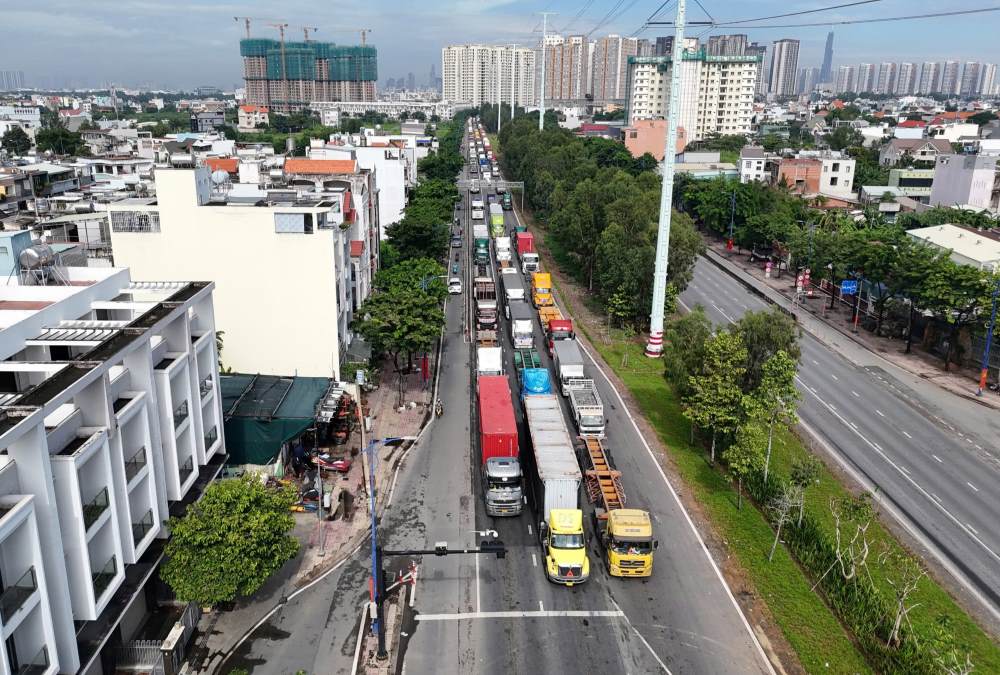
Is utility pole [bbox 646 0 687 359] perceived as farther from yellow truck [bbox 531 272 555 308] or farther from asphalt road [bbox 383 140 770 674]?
asphalt road [bbox 383 140 770 674]

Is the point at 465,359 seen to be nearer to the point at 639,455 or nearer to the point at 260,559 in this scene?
the point at 639,455

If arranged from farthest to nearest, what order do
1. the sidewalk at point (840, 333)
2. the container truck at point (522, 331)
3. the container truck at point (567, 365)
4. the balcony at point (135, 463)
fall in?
the container truck at point (522, 331), the sidewalk at point (840, 333), the container truck at point (567, 365), the balcony at point (135, 463)

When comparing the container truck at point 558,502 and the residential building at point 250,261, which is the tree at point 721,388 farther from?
the residential building at point 250,261

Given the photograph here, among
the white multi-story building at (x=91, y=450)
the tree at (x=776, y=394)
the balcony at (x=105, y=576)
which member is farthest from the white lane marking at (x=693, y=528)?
the balcony at (x=105, y=576)

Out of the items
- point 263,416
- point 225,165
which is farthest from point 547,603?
point 225,165

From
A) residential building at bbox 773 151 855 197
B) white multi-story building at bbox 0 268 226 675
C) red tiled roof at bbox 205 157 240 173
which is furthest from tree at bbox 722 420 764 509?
residential building at bbox 773 151 855 197

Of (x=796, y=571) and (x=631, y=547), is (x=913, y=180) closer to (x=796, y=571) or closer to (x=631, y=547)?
(x=796, y=571)

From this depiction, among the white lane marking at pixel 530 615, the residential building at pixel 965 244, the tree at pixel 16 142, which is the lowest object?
the white lane marking at pixel 530 615
